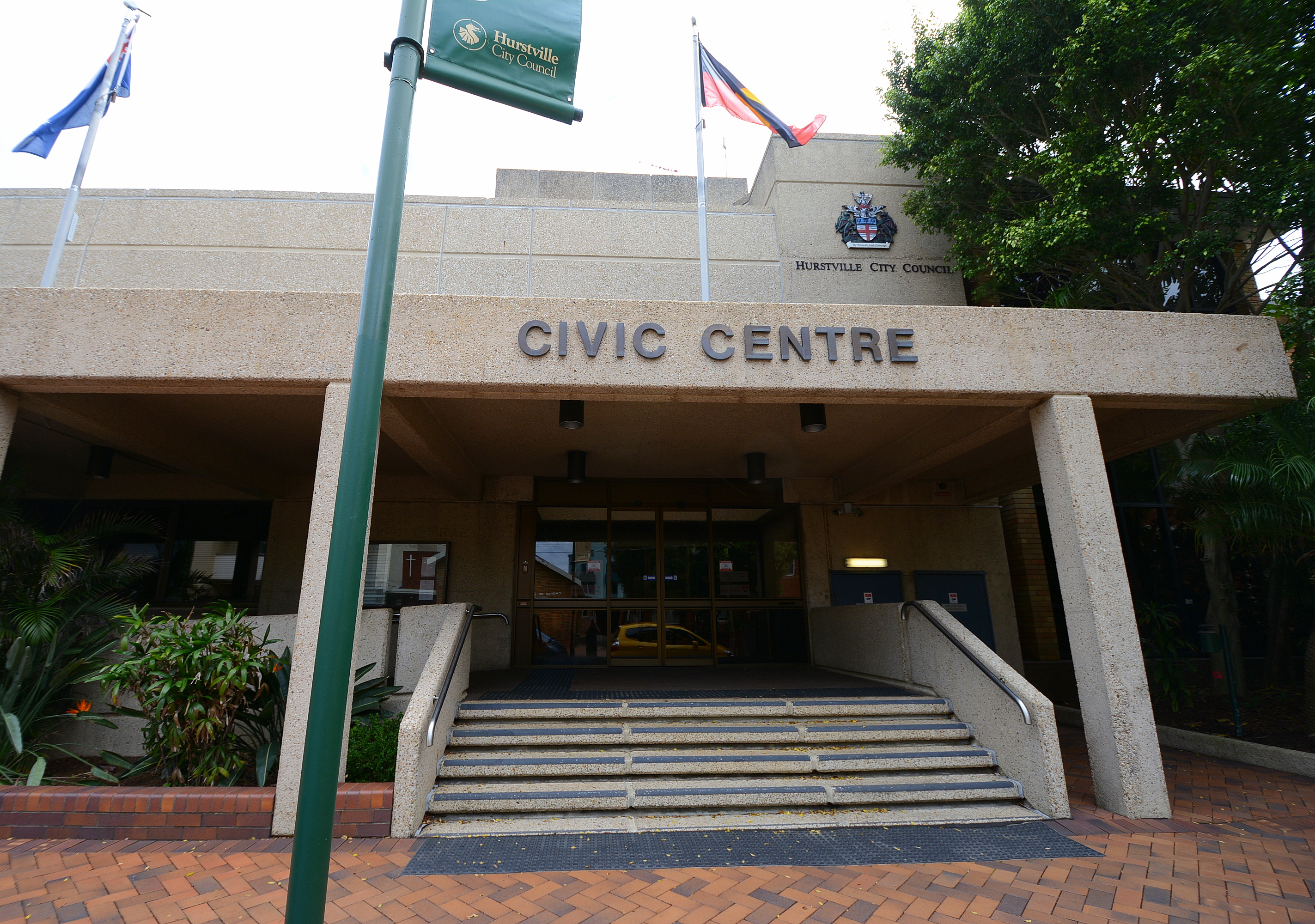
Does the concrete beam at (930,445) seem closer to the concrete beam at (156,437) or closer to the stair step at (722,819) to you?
the stair step at (722,819)

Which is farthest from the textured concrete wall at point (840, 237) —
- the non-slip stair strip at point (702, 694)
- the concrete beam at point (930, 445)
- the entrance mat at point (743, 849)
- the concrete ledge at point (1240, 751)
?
the entrance mat at point (743, 849)

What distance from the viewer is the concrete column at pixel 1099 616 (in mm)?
5062

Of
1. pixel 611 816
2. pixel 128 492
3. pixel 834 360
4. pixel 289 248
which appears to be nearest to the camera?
pixel 611 816

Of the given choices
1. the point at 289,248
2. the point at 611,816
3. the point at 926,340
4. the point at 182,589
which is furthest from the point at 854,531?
the point at 182,589

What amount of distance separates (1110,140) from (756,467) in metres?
6.33

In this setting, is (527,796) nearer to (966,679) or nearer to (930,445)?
(966,679)

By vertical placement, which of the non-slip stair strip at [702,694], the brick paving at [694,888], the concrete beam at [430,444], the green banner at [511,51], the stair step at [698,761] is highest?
the green banner at [511,51]

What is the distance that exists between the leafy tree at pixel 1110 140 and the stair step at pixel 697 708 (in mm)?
5985

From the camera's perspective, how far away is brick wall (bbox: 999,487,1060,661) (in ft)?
35.8

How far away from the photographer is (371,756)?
514 cm

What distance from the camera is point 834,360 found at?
582cm

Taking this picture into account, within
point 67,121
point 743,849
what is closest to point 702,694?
point 743,849

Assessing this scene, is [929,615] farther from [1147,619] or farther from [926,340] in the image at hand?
[1147,619]

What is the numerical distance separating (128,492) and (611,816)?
31.8 feet
